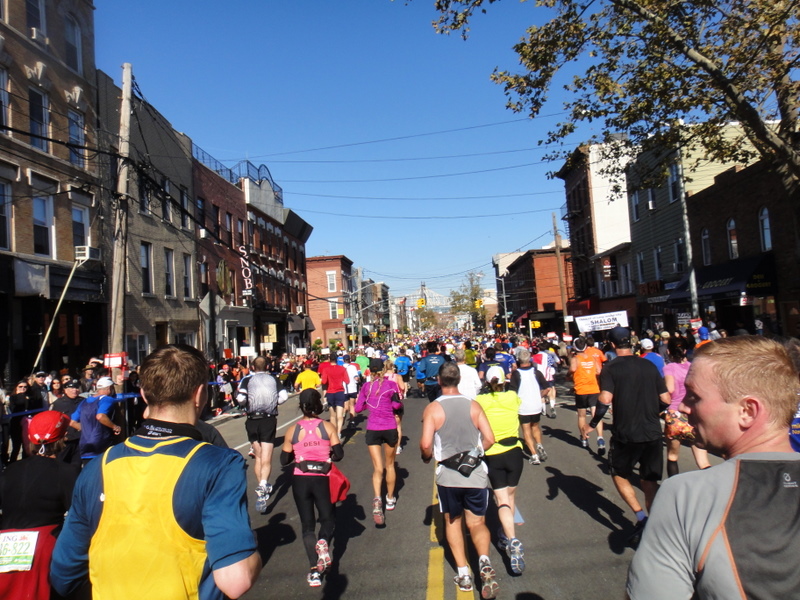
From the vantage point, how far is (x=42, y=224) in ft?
54.5

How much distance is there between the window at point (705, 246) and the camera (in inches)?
965

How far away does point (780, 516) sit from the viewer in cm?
163

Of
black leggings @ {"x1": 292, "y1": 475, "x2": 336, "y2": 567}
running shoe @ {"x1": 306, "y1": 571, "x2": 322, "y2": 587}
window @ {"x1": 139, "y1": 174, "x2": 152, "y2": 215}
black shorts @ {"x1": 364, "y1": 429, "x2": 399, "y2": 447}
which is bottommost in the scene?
running shoe @ {"x1": 306, "y1": 571, "x2": 322, "y2": 587}

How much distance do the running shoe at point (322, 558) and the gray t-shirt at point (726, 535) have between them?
3842 mm

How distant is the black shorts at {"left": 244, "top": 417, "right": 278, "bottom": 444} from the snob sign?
17207 millimetres

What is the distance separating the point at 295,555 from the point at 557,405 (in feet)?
37.4

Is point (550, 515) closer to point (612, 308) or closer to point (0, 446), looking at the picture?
point (0, 446)

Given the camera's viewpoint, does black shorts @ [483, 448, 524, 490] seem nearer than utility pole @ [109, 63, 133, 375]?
Yes

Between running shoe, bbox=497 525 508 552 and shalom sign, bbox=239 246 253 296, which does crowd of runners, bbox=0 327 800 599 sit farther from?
shalom sign, bbox=239 246 253 296

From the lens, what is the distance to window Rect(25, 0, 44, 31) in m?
16.5

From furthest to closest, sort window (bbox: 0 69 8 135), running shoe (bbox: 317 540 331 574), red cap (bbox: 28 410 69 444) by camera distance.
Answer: window (bbox: 0 69 8 135) → running shoe (bbox: 317 540 331 574) → red cap (bbox: 28 410 69 444)

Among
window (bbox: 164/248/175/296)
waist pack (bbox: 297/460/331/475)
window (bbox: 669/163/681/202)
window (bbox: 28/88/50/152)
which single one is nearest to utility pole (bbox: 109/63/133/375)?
window (bbox: 28/88/50/152)

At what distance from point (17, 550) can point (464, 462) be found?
122 inches

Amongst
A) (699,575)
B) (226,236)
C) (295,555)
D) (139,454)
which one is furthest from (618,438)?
(226,236)
